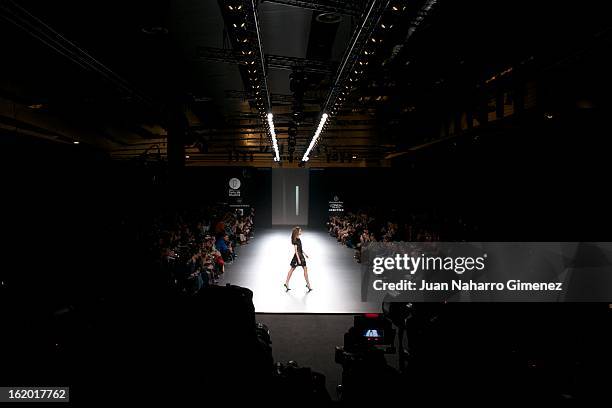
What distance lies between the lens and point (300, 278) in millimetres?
9695

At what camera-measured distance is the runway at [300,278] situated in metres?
7.27

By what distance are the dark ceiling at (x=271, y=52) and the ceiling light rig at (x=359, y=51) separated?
0.12 ft

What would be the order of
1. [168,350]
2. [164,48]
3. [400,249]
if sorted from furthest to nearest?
[400,249] → [164,48] → [168,350]

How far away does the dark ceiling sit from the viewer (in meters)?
4.76

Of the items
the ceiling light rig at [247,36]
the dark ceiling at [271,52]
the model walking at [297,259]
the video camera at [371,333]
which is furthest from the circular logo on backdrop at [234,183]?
the video camera at [371,333]

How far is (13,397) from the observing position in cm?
283

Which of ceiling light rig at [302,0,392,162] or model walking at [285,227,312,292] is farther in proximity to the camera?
model walking at [285,227,312,292]

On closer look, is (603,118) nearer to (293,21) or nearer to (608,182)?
(608,182)

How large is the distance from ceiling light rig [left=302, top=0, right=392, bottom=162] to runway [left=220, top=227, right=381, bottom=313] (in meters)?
3.89

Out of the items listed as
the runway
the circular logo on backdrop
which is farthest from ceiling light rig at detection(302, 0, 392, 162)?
the circular logo on backdrop

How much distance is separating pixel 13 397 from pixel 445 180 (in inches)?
411

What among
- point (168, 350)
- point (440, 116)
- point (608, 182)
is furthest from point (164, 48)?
point (440, 116)

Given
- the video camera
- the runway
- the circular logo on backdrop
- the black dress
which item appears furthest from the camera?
the circular logo on backdrop

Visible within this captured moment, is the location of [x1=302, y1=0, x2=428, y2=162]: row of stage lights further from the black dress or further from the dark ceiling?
the black dress
